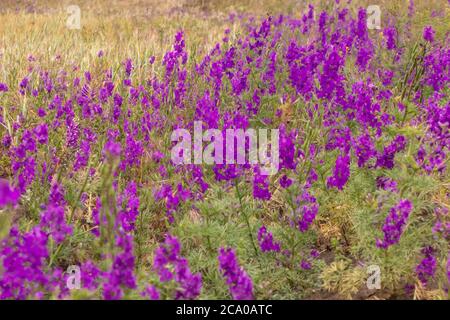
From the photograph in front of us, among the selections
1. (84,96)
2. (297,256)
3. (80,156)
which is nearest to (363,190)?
(297,256)

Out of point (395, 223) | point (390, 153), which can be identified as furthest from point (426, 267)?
point (390, 153)

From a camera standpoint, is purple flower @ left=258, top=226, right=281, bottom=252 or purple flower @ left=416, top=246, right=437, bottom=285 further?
purple flower @ left=258, top=226, right=281, bottom=252

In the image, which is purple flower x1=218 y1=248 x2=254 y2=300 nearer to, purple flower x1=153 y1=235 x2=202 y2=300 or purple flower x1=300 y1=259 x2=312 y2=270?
purple flower x1=153 y1=235 x2=202 y2=300

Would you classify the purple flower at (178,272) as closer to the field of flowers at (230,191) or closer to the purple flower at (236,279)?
the field of flowers at (230,191)

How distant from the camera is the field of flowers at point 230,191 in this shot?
228 centimetres

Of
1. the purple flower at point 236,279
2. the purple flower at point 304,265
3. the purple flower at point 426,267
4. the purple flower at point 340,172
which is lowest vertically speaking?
the purple flower at point 304,265

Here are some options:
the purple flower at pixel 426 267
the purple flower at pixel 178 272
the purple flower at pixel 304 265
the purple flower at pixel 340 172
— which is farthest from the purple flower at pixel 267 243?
the purple flower at pixel 178 272

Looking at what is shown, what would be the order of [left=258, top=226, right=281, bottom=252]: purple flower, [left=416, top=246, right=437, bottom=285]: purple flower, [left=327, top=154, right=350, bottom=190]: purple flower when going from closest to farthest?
[left=416, top=246, right=437, bottom=285]: purple flower → [left=258, top=226, right=281, bottom=252]: purple flower → [left=327, top=154, right=350, bottom=190]: purple flower

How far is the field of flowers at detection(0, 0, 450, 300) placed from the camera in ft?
7.47

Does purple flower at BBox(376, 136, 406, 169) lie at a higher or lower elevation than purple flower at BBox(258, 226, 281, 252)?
higher

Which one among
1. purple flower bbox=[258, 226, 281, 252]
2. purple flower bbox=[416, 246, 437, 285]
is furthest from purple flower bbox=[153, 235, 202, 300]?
purple flower bbox=[416, 246, 437, 285]
